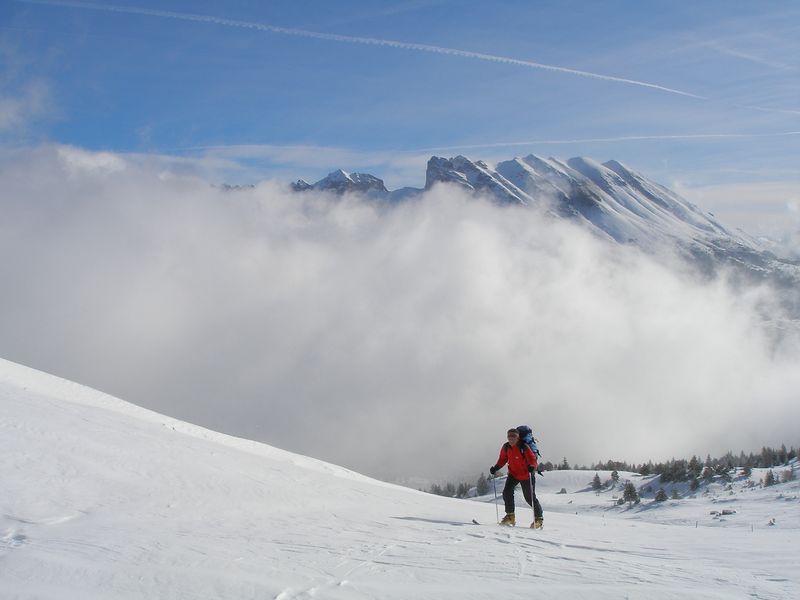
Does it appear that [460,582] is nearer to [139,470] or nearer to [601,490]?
[139,470]

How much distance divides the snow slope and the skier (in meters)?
0.77

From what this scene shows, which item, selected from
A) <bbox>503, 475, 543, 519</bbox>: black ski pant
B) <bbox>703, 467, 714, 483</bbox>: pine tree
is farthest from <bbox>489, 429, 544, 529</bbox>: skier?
<bbox>703, 467, 714, 483</bbox>: pine tree

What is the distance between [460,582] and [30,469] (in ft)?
29.2

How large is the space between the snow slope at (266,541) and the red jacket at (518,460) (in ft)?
4.21

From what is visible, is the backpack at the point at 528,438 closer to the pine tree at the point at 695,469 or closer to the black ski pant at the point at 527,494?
the black ski pant at the point at 527,494

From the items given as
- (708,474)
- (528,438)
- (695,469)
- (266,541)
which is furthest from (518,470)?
(695,469)

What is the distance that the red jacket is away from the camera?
12.6 metres

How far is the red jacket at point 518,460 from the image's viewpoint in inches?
495

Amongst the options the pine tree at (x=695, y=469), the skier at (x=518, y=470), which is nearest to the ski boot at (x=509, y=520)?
the skier at (x=518, y=470)

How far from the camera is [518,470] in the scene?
12.8 metres

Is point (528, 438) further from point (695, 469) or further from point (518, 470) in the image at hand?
point (695, 469)

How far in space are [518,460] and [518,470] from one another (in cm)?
21

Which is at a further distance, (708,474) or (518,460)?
(708,474)

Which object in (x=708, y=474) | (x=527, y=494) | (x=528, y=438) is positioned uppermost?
(x=528, y=438)
